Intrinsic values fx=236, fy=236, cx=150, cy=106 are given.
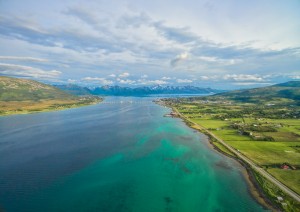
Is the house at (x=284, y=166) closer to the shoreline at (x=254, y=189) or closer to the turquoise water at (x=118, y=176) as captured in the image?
the shoreline at (x=254, y=189)

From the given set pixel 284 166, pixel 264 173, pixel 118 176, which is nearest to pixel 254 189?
pixel 264 173

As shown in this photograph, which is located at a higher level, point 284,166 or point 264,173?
point 284,166

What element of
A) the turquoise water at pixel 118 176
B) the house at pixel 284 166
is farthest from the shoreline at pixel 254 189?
the house at pixel 284 166

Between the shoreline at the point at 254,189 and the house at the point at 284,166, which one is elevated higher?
the house at the point at 284,166

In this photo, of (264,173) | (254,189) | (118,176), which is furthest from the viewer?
(118,176)

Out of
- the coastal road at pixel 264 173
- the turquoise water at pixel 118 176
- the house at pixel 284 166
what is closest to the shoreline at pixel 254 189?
the turquoise water at pixel 118 176

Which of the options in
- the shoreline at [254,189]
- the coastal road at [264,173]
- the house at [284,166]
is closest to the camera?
the shoreline at [254,189]

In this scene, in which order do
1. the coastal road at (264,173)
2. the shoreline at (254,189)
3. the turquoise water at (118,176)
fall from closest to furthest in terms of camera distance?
the shoreline at (254,189) < the turquoise water at (118,176) < the coastal road at (264,173)

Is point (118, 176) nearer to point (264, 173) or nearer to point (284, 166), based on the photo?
point (264, 173)

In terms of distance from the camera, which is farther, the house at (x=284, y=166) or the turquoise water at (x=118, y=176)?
the house at (x=284, y=166)
